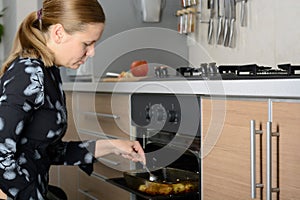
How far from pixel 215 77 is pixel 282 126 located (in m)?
0.38

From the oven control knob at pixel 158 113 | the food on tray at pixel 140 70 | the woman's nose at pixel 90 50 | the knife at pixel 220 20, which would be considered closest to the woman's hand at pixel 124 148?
the woman's nose at pixel 90 50

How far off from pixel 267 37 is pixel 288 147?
3.40 feet

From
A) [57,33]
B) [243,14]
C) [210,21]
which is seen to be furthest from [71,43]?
[210,21]

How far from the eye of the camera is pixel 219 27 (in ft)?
9.03

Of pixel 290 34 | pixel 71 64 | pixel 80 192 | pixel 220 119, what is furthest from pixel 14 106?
pixel 80 192

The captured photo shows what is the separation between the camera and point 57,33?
1560mm

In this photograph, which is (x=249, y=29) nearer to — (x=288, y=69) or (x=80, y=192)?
(x=288, y=69)

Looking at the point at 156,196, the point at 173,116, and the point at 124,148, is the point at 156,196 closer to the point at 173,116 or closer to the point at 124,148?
the point at 124,148

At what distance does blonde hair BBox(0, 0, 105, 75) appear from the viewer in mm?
1533

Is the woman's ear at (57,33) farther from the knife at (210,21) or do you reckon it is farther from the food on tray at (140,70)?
the knife at (210,21)

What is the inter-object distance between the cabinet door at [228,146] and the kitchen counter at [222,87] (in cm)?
3

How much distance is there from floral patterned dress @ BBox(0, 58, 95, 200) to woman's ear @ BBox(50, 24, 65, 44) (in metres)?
0.09

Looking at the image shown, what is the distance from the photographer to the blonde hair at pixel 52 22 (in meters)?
1.53

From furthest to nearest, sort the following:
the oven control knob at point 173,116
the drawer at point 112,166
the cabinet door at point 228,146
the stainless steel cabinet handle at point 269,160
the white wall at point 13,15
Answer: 1. the white wall at point 13,15
2. the drawer at point 112,166
3. the oven control knob at point 173,116
4. the cabinet door at point 228,146
5. the stainless steel cabinet handle at point 269,160
